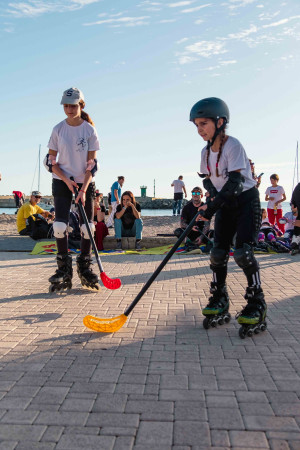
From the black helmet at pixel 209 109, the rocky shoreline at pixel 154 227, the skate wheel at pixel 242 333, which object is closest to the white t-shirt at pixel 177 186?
the rocky shoreline at pixel 154 227

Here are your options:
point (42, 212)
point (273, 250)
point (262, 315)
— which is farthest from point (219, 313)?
point (42, 212)

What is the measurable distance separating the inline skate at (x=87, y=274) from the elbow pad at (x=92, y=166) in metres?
1.10

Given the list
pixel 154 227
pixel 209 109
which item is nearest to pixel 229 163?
pixel 209 109

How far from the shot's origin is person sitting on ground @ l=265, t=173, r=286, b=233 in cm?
1321

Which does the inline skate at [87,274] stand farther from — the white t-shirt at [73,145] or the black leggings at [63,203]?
the white t-shirt at [73,145]

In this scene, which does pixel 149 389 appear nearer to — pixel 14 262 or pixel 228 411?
pixel 228 411

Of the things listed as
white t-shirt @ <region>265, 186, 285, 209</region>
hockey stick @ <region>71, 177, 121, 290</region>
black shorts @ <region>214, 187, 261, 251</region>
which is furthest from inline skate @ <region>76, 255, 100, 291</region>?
white t-shirt @ <region>265, 186, 285, 209</region>

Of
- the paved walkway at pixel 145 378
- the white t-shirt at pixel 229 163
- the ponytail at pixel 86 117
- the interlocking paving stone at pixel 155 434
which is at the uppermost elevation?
the ponytail at pixel 86 117

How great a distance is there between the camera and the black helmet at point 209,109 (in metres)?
4.00

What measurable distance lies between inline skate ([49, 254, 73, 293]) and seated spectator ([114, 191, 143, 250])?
5.27 metres

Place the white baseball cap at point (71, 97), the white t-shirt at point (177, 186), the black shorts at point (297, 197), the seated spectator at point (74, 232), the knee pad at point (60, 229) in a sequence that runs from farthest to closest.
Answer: the white t-shirt at point (177, 186), the seated spectator at point (74, 232), the black shorts at point (297, 197), the knee pad at point (60, 229), the white baseball cap at point (71, 97)

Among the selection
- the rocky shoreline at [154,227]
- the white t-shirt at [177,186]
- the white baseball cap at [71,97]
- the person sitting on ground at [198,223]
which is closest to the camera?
the white baseball cap at [71,97]

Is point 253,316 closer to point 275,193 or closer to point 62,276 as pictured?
point 62,276

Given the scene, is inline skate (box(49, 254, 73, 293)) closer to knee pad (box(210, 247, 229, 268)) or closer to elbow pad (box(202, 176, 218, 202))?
knee pad (box(210, 247, 229, 268))
